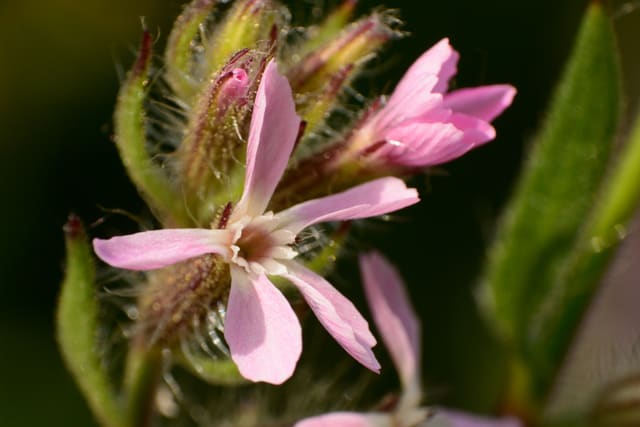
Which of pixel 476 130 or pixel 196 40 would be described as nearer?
pixel 476 130

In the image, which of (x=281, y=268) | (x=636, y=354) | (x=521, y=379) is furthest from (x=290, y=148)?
(x=636, y=354)

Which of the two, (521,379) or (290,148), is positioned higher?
(290,148)

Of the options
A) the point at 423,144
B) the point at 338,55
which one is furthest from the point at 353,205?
the point at 338,55

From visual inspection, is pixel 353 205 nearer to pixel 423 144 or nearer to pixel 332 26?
pixel 423 144

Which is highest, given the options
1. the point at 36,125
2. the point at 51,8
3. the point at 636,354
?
the point at 51,8

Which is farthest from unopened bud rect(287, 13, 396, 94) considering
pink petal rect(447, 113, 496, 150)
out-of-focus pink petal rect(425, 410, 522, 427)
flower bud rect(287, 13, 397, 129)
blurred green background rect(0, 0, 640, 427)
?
blurred green background rect(0, 0, 640, 427)

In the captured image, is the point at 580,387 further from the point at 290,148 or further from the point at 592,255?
the point at 290,148

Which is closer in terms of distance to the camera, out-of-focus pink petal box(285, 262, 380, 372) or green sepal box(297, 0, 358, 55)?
out-of-focus pink petal box(285, 262, 380, 372)

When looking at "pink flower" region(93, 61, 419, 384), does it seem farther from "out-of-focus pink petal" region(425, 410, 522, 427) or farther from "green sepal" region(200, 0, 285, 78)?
"out-of-focus pink petal" region(425, 410, 522, 427)
